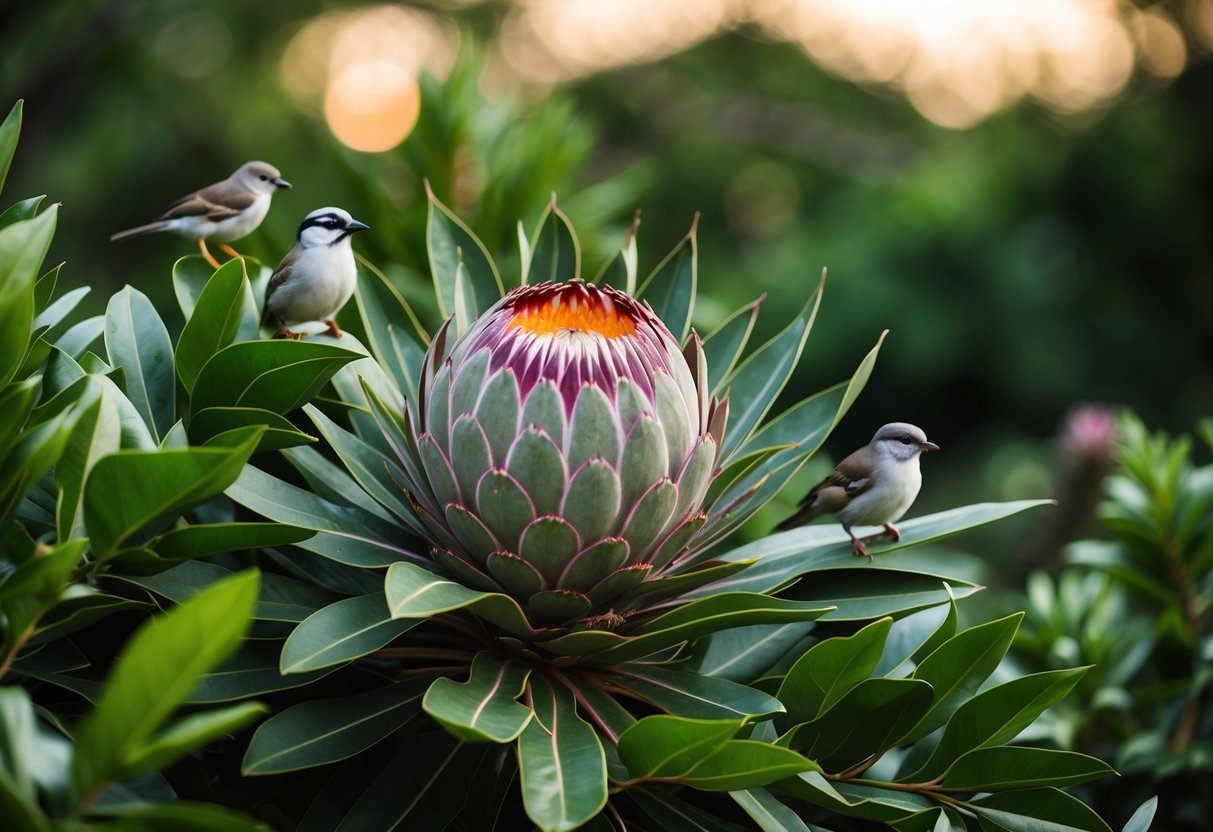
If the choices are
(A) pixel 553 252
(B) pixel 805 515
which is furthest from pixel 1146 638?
(A) pixel 553 252

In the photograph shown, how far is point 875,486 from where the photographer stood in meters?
0.94

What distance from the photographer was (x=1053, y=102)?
6699mm

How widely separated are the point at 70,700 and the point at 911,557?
1.32 metres

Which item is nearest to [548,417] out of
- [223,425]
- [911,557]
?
[223,425]

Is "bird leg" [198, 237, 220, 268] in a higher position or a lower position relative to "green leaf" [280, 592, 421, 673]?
higher

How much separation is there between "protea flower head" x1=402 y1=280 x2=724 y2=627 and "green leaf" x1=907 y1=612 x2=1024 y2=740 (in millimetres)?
210

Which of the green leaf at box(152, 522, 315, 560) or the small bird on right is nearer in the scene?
the green leaf at box(152, 522, 315, 560)

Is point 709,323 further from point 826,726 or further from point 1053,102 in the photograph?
point 1053,102

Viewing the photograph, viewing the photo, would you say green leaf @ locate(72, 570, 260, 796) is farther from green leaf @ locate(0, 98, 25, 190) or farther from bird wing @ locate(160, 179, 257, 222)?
bird wing @ locate(160, 179, 257, 222)

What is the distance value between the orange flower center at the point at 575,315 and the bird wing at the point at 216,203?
445 millimetres

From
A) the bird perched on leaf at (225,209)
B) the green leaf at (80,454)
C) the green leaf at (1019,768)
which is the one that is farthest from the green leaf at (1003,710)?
the bird perched on leaf at (225,209)

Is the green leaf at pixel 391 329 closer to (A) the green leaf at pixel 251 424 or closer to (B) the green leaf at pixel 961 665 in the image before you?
(A) the green leaf at pixel 251 424

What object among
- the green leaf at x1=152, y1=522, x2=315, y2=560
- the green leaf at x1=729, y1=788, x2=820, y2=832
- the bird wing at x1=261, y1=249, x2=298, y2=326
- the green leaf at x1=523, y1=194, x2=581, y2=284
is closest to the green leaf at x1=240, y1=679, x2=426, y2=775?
the green leaf at x1=152, y1=522, x2=315, y2=560

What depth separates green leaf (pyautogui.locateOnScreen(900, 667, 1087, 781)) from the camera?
2.47 feet
